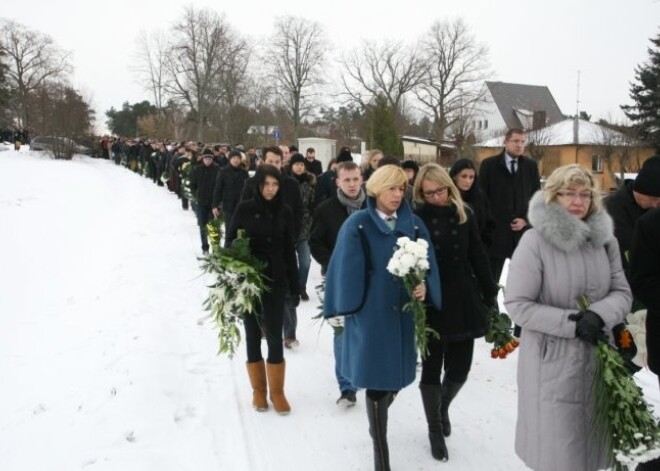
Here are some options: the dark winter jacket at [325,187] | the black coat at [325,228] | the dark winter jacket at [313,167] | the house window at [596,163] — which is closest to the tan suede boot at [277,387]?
the black coat at [325,228]

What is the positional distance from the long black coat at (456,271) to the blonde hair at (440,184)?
5 centimetres

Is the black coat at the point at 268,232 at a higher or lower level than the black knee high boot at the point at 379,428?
higher

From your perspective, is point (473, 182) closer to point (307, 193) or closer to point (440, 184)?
point (440, 184)

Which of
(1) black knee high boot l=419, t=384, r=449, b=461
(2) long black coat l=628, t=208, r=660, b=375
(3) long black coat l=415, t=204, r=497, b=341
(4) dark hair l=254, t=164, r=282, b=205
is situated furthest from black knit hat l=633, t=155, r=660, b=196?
(4) dark hair l=254, t=164, r=282, b=205

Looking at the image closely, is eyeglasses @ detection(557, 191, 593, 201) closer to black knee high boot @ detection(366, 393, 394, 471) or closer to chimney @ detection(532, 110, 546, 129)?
black knee high boot @ detection(366, 393, 394, 471)

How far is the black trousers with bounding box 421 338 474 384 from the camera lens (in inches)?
163

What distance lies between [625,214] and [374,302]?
228 cm

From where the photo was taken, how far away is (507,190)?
641cm

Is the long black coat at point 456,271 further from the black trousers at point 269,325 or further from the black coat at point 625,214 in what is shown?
the black trousers at point 269,325

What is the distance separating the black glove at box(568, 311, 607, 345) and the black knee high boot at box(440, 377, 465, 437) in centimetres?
151

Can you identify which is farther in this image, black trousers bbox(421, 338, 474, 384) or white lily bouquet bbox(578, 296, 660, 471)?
black trousers bbox(421, 338, 474, 384)

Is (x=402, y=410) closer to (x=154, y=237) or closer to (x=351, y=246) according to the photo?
(x=351, y=246)

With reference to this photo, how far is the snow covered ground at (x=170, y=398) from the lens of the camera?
432cm

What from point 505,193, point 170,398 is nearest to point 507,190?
point 505,193
